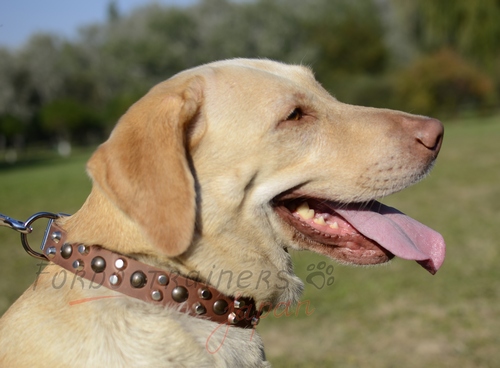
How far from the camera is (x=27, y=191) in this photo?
1848 centimetres

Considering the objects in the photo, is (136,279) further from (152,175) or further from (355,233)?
(355,233)

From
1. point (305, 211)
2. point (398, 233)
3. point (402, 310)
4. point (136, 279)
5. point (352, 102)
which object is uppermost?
point (136, 279)

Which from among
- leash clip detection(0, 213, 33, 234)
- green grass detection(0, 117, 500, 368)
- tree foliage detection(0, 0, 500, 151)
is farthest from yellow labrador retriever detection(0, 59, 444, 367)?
tree foliage detection(0, 0, 500, 151)

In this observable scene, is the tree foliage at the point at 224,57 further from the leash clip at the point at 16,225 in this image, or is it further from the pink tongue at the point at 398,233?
the leash clip at the point at 16,225

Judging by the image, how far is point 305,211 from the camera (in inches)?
107

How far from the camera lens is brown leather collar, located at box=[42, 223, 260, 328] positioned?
2.23 meters

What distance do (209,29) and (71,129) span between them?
1448cm

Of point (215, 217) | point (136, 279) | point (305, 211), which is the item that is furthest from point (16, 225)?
point (305, 211)

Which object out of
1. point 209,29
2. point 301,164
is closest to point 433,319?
point 301,164

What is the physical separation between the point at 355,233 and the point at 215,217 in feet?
2.37

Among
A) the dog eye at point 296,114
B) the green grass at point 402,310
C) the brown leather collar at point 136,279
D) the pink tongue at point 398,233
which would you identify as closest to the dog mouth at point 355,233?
the pink tongue at point 398,233

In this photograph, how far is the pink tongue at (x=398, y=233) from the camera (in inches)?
105

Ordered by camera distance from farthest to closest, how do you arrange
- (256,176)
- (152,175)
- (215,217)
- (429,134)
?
(429,134) < (256,176) < (215,217) < (152,175)

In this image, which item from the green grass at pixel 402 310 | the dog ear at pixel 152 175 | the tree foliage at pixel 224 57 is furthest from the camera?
the tree foliage at pixel 224 57
